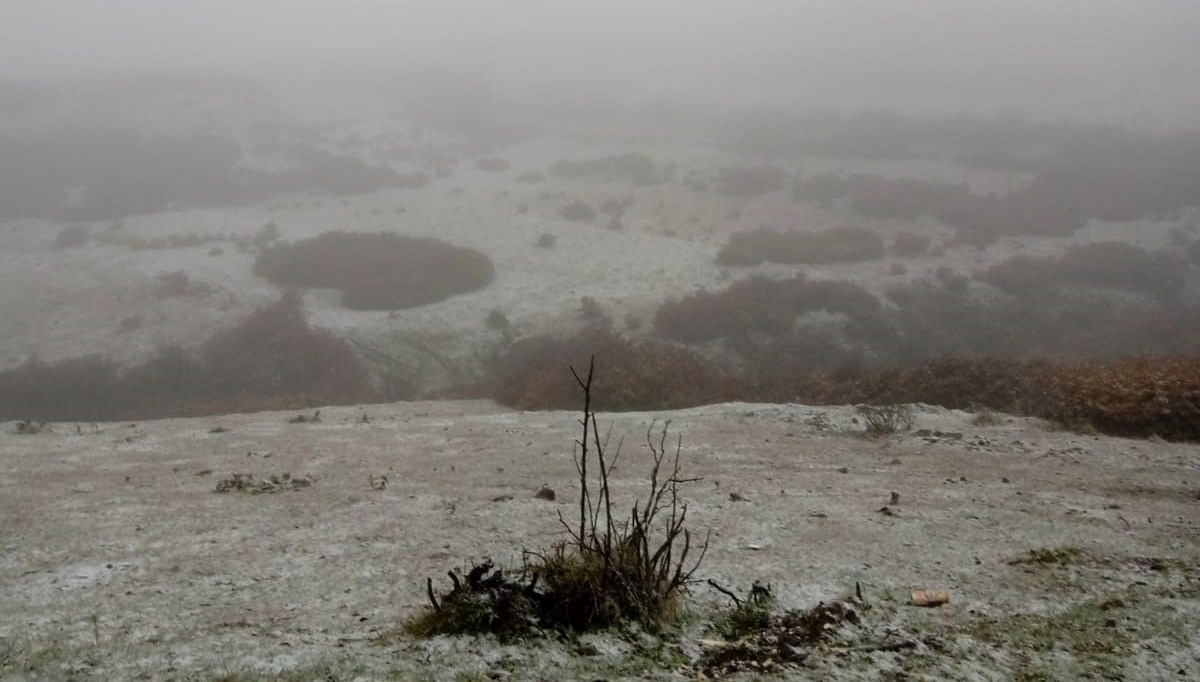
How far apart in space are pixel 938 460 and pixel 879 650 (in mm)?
5283

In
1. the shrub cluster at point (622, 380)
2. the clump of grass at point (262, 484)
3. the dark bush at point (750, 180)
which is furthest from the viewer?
the dark bush at point (750, 180)

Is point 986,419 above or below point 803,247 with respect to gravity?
below

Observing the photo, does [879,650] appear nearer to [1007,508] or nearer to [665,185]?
[1007,508]

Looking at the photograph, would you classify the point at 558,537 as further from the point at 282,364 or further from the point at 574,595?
the point at 282,364

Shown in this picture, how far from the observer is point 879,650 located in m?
3.29

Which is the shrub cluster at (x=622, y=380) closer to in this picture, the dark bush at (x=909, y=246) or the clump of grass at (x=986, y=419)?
the clump of grass at (x=986, y=419)

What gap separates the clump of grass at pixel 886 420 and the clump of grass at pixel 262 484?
6301mm

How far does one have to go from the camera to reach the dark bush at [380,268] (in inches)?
793

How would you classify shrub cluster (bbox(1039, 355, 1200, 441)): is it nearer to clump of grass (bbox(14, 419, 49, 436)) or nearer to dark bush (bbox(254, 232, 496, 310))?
clump of grass (bbox(14, 419, 49, 436))

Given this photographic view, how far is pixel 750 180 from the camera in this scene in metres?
28.9

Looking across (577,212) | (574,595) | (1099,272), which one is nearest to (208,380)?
(577,212)

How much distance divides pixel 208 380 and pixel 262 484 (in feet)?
32.8

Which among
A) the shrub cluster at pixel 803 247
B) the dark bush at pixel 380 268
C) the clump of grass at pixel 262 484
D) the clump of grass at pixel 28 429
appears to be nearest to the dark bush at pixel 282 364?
the dark bush at pixel 380 268

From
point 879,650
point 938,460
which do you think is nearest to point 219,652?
point 879,650
